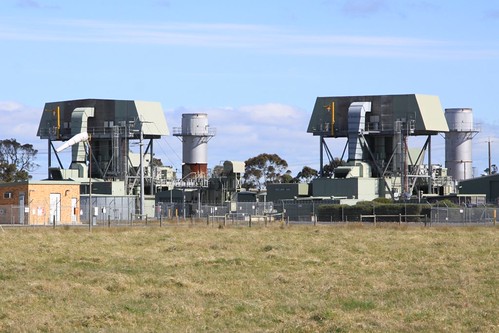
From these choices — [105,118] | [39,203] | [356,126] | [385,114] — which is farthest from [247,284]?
[105,118]

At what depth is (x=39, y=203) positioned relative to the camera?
84.7m

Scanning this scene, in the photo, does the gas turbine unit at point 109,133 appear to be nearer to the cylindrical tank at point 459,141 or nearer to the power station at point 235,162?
the power station at point 235,162

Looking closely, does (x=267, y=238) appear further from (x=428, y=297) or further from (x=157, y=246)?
(x=428, y=297)

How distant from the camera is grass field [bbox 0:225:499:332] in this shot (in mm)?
24797

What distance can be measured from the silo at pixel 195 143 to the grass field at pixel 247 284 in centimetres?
6714

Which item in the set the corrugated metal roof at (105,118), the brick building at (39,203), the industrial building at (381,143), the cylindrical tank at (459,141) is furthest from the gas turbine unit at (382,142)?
the brick building at (39,203)

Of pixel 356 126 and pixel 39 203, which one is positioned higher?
pixel 356 126

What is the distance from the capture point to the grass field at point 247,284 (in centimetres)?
2480

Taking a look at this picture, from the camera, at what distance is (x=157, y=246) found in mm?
50312

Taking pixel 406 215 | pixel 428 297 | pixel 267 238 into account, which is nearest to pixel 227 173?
pixel 406 215

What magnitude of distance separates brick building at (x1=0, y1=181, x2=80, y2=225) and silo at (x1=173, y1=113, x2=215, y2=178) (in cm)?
3448

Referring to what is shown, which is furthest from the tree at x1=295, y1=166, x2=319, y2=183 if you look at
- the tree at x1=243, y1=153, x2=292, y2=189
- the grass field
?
the grass field

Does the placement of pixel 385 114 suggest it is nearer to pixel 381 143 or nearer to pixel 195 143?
pixel 381 143

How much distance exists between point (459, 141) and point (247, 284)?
322 ft
